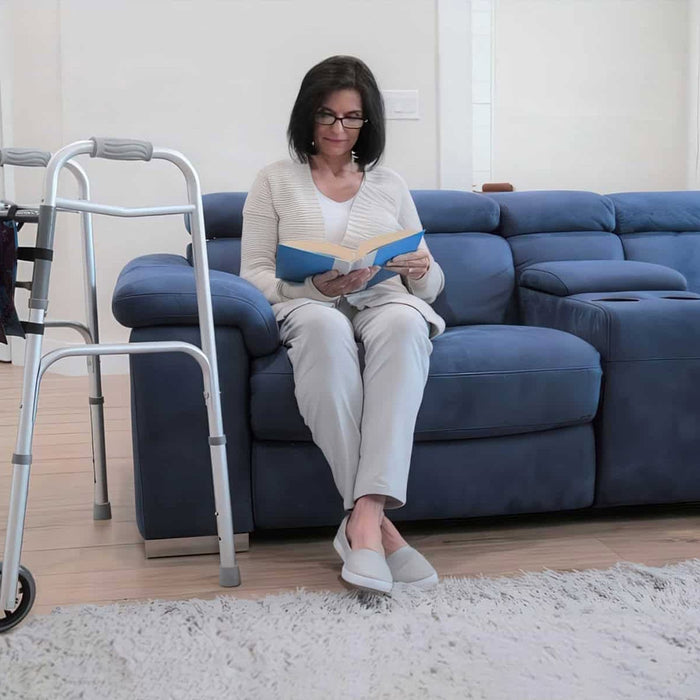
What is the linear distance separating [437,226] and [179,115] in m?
1.86

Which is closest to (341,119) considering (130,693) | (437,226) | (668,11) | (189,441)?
(437,226)

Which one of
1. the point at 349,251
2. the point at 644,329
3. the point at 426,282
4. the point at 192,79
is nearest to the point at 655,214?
the point at 644,329

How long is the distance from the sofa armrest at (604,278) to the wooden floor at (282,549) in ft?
1.86

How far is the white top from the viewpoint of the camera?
2186 mm

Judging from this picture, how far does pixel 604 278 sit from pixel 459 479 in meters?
0.75

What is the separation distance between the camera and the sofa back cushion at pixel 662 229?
276 centimetres

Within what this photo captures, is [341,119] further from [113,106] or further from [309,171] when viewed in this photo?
[113,106]

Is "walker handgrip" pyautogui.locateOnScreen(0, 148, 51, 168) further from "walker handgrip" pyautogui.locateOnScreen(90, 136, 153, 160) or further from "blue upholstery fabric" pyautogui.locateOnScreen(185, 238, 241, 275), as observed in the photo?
"blue upholstery fabric" pyautogui.locateOnScreen(185, 238, 241, 275)

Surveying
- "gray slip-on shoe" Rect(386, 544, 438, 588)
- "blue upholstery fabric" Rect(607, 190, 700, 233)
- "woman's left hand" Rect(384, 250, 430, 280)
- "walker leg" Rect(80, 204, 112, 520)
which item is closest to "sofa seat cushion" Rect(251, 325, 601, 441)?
"woman's left hand" Rect(384, 250, 430, 280)

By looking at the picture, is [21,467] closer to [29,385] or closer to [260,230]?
[29,385]

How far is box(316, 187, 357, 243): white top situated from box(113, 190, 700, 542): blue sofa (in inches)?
12.2

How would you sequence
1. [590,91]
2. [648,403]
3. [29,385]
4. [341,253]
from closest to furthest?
[29,385] → [341,253] → [648,403] → [590,91]

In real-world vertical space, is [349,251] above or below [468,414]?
above

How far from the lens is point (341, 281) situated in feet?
6.28
